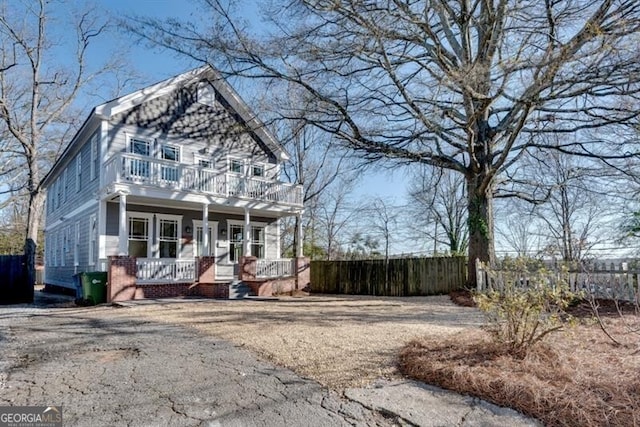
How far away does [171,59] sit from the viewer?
10.7 meters

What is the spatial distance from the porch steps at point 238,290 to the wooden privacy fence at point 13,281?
22.4 ft

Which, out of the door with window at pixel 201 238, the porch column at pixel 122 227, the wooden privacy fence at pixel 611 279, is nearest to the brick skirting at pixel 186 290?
the porch column at pixel 122 227

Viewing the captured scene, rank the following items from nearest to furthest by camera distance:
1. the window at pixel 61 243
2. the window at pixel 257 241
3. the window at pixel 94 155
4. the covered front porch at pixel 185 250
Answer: the covered front porch at pixel 185 250 < the window at pixel 94 155 < the window at pixel 257 241 < the window at pixel 61 243

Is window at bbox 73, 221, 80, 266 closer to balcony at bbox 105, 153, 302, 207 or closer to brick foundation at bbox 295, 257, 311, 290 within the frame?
balcony at bbox 105, 153, 302, 207

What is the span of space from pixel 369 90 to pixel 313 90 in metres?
1.73

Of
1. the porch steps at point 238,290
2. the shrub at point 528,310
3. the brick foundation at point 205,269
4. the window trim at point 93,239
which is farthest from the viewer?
the window trim at point 93,239

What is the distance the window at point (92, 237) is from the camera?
46.4 feet

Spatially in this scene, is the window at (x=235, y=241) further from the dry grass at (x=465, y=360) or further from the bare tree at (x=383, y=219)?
the bare tree at (x=383, y=219)

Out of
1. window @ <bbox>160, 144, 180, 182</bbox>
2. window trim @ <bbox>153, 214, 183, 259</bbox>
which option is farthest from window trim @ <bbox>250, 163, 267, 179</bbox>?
window trim @ <bbox>153, 214, 183, 259</bbox>

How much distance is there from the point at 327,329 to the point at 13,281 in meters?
12.3

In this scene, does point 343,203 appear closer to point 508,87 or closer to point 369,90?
point 369,90

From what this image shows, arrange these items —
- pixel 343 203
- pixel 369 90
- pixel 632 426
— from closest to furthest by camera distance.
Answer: pixel 632 426 → pixel 369 90 → pixel 343 203

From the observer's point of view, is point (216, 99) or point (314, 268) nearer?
point (216, 99)

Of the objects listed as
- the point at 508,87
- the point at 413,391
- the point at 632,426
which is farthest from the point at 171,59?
the point at 632,426
